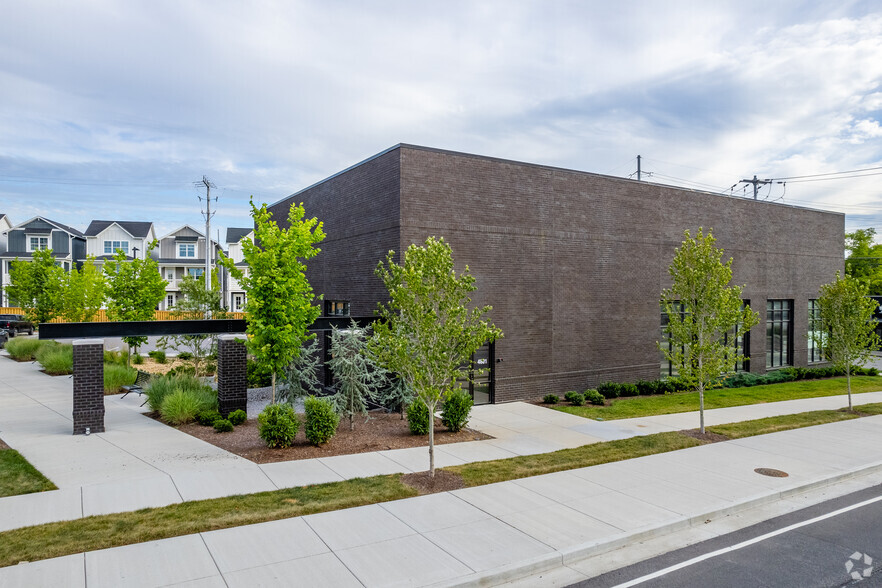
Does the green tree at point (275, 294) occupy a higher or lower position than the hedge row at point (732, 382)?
higher

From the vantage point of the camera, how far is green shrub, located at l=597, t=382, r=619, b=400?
830 inches

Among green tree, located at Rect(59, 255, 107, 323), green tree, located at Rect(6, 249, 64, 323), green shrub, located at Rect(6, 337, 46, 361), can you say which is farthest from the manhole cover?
green tree, located at Rect(6, 249, 64, 323)

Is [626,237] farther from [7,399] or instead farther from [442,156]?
[7,399]

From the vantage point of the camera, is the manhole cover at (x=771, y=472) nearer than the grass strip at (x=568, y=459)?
No

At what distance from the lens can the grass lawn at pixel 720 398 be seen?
61.1 feet

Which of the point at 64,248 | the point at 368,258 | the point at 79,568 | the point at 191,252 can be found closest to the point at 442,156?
the point at 368,258

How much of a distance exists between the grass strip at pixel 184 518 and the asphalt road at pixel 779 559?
4.21 m

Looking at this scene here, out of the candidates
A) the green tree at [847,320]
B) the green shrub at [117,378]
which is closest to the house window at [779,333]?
the green tree at [847,320]

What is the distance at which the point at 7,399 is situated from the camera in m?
19.0

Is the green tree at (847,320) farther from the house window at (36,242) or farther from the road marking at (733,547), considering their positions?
the house window at (36,242)

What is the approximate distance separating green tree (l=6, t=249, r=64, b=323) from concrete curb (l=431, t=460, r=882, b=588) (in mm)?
31421

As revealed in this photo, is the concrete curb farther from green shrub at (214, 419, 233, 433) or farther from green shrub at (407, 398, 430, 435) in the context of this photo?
green shrub at (214, 419, 233, 433)

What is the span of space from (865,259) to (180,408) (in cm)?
8024

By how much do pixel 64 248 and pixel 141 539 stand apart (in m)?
67.2
